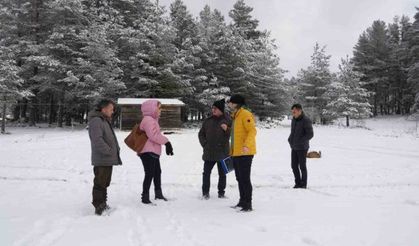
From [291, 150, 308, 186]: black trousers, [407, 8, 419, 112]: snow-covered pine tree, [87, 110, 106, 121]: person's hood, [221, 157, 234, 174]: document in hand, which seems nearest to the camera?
[87, 110, 106, 121]: person's hood

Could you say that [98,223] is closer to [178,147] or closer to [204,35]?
[178,147]

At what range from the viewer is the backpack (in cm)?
738

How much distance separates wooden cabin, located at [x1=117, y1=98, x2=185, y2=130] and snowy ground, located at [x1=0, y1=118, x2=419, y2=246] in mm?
15044

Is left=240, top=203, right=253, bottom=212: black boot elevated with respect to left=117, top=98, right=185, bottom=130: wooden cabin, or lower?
lower

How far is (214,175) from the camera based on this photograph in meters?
10.8

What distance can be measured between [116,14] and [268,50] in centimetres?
1535

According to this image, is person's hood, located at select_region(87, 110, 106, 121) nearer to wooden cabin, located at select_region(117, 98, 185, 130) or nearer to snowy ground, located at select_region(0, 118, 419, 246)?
snowy ground, located at select_region(0, 118, 419, 246)

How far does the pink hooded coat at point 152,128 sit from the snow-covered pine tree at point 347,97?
3212cm

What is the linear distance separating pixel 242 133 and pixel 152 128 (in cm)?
165

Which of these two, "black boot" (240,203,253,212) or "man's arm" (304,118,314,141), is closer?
"black boot" (240,203,253,212)

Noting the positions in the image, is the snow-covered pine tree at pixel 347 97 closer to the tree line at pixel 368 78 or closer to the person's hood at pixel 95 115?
the tree line at pixel 368 78

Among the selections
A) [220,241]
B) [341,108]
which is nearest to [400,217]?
[220,241]

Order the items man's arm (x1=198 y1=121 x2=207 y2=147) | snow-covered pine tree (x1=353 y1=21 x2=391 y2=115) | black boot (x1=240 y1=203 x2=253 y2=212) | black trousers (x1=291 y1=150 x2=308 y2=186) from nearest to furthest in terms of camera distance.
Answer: black boot (x1=240 y1=203 x2=253 y2=212) → man's arm (x1=198 y1=121 x2=207 y2=147) → black trousers (x1=291 y1=150 x2=308 y2=186) → snow-covered pine tree (x1=353 y1=21 x2=391 y2=115)

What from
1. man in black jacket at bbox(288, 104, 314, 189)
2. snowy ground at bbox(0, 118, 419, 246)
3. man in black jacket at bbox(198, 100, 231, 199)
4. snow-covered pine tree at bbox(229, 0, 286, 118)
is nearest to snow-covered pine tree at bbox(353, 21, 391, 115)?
snow-covered pine tree at bbox(229, 0, 286, 118)
